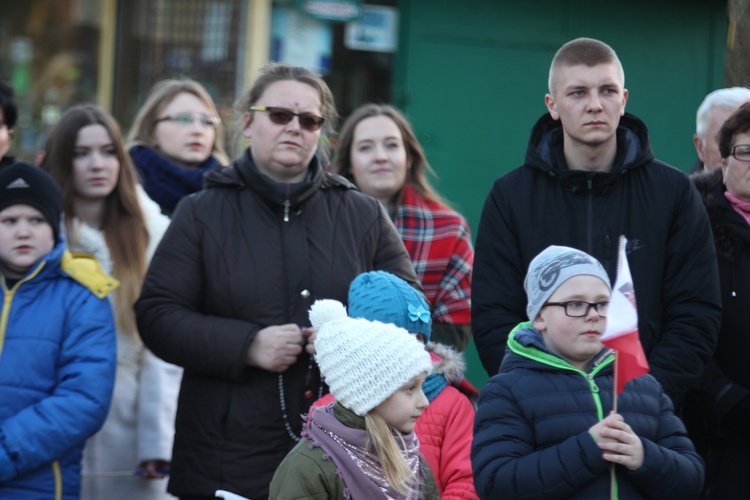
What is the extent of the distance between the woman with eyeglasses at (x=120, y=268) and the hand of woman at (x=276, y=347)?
4.17 ft

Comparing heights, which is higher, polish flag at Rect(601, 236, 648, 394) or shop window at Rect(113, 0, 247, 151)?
shop window at Rect(113, 0, 247, 151)

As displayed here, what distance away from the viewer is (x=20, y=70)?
8.87 meters

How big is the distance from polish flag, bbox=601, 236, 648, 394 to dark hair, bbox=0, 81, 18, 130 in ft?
10.5

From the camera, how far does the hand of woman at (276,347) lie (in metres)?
4.57

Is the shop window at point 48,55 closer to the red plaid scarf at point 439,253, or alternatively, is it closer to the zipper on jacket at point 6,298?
the red plaid scarf at point 439,253

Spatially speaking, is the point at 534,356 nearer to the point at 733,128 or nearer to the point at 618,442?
the point at 618,442

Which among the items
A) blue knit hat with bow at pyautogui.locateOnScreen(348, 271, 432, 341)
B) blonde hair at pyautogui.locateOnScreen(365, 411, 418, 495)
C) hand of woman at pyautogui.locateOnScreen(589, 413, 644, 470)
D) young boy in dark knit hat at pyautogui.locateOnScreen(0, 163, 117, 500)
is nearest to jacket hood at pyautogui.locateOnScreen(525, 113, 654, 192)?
blue knit hat with bow at pyautogui.locateOnScreen(348, 271, 432, 341)

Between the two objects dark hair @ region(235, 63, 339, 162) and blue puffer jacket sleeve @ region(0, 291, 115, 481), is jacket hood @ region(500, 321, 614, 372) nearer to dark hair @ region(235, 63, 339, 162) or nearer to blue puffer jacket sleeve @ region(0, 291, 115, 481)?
dark hair @ region(235, 63, 339, 162)

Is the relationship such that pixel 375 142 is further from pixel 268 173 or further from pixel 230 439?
pixel 230 439

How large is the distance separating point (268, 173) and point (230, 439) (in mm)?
1050

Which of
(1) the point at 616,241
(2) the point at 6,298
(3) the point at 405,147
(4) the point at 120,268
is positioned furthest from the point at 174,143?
(1) the point at 616,241

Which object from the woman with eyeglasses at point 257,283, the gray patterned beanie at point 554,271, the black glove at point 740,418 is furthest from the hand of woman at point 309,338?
the black glove at point 740,418

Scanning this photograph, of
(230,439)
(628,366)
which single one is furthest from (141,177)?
(628,366)

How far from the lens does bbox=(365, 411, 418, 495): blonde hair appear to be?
3764mm
